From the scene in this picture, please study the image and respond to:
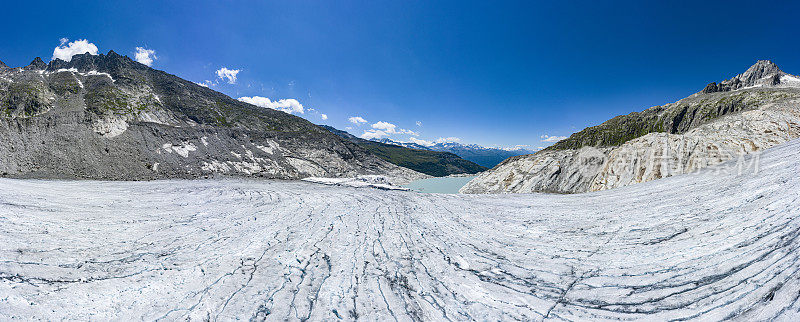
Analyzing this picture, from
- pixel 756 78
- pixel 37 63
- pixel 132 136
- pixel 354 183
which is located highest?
pixel 756 78

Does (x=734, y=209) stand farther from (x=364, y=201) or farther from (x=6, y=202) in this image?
(x=6, y=202)

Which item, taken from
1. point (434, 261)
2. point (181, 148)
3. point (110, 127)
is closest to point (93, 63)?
point (110, 127)

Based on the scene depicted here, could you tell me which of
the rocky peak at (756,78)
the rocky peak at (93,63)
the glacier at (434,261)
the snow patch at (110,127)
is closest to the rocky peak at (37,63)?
the rocky peak at (93,63)

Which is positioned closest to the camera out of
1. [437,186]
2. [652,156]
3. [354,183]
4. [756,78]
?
[652,156]

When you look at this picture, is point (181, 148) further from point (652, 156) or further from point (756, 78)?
point (756, 78)

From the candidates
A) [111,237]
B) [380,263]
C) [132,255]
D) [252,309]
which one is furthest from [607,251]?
[111,237]

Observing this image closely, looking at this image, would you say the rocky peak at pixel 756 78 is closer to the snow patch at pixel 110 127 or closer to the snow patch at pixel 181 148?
the snow patch at pixel 181 148
